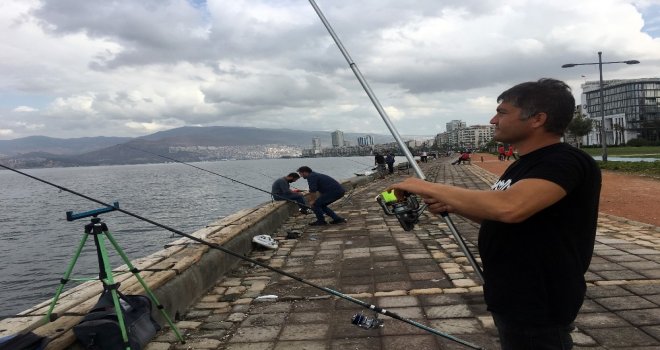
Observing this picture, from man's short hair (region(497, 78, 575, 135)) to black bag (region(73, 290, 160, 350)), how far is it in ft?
9.49

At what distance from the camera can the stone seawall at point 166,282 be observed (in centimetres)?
342

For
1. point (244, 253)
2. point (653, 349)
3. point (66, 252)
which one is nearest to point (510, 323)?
point (653, 349)

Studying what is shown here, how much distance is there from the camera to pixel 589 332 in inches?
149

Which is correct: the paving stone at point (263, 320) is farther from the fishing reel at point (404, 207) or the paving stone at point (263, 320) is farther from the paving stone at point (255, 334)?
the fishing reel at point (404, 207)

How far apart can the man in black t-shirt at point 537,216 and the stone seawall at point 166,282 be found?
2832 millimetres

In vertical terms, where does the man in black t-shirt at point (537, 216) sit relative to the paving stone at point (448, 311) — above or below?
above

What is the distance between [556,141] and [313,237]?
7374 millimetres

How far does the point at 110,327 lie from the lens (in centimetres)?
322

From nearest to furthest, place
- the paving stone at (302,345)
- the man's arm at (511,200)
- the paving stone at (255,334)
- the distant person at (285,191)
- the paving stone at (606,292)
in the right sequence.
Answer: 1. the man's arm at (511,200)
2. the paving stone at (302,345)
3. the paving stone at (255,334)
4. the paving stone at (606,292)
5. the distant person at (285,191)

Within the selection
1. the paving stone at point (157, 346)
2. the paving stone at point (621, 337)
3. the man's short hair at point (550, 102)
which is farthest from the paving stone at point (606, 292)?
the paving stone at point (157, 346)

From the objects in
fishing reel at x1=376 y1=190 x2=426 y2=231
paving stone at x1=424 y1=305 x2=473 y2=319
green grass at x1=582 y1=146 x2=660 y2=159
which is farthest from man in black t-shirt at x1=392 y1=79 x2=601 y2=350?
green grass at x1=582 y1=146 x2=660 y2=159

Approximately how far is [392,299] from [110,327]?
275cm

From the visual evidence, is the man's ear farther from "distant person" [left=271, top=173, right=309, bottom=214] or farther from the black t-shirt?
"distant person" [left=271, top=173, right=309, bottom=214]

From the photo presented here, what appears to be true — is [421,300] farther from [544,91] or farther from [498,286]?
[544,91]
